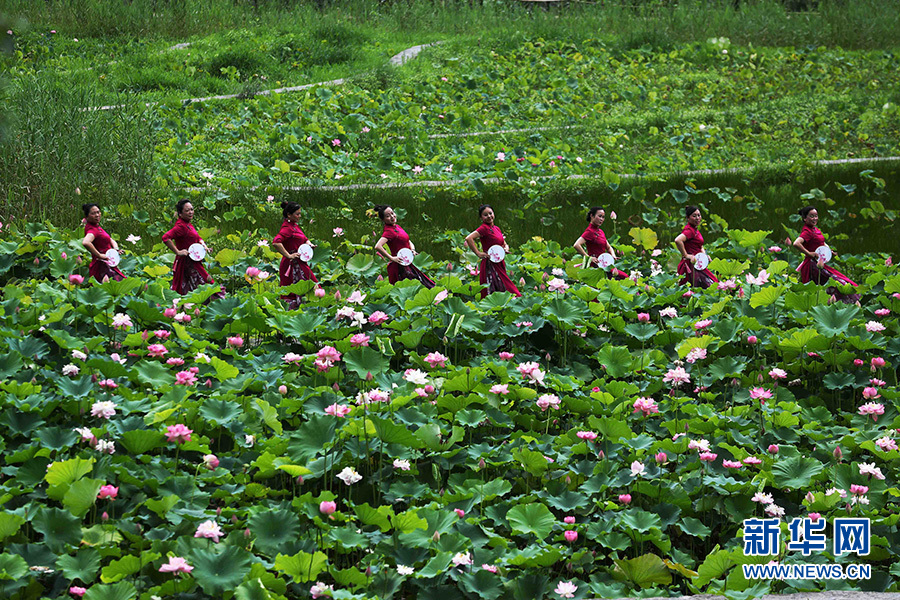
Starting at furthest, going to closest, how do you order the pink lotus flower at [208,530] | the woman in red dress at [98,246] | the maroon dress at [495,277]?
the maroon dress at [495,277], the woman in red dress at [98,246], the pink lotus flower at [208,530]

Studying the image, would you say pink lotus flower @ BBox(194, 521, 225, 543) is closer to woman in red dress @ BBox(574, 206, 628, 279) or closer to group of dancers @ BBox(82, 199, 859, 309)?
group of dancers @ BBox(82, 199, 859, 309)

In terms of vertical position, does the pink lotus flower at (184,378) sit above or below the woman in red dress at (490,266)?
above

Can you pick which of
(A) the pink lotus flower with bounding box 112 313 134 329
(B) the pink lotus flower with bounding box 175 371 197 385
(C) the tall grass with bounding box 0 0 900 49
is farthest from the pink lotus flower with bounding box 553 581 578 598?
(C) the tall grass with bounding box 0 0 900 49

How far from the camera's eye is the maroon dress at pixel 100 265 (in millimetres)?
7457

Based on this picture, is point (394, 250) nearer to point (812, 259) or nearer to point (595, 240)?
point (595, 240)

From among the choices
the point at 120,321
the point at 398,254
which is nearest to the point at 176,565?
the point at 120,321

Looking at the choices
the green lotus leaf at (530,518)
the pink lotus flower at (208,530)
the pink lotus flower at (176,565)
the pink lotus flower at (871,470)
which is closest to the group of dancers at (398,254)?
the pink lotus flower at (871,470)

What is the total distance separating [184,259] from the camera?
7652 millimetres

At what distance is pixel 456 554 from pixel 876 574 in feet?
5.95

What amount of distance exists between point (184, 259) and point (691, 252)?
4.46m

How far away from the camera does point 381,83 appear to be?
51.1 feet

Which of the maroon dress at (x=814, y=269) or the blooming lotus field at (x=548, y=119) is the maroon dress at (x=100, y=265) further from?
the maroon dress at (x=814, y=269)

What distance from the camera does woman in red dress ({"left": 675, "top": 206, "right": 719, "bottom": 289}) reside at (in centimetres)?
811

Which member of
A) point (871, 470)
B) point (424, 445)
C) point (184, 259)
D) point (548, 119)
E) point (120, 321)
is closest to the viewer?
→ point (871, 470)
